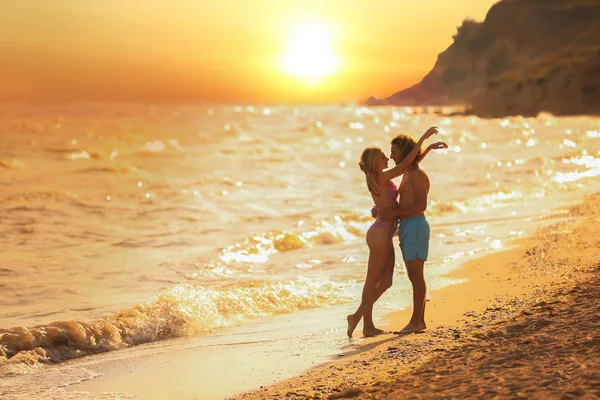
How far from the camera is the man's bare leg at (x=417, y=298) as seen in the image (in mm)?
6516

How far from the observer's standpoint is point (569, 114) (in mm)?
77375

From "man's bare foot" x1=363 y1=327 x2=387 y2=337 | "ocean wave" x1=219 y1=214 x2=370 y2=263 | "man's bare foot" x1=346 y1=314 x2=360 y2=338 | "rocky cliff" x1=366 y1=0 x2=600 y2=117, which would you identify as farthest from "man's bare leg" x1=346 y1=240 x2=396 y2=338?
"rocky cliff" x1=366 y1=0 x2=600 y2=117

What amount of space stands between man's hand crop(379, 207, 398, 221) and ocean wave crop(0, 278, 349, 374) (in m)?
2.42

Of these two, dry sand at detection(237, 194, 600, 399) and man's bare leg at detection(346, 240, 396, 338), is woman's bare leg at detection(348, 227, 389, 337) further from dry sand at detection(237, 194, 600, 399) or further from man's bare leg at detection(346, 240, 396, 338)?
dry sand at detection(237, 194, 600, 399)

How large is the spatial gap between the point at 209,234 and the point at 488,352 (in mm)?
11231

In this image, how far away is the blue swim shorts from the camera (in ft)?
21.9

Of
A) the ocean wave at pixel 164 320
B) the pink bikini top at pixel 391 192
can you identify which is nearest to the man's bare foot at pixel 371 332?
the pink bikini top at pixel 391 192

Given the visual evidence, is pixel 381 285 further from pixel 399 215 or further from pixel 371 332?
pixel 399 215

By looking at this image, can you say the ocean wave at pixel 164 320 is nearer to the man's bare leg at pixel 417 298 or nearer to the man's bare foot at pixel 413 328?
the man's bare leg at pixel 417 298

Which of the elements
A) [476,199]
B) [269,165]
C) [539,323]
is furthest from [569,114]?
[539,323]

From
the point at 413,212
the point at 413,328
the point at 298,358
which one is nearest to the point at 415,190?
the point at 413,212

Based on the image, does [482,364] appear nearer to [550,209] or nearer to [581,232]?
[581,232]

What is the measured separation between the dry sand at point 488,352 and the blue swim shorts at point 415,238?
0.61 meters

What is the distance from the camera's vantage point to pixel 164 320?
8305 millimetres
